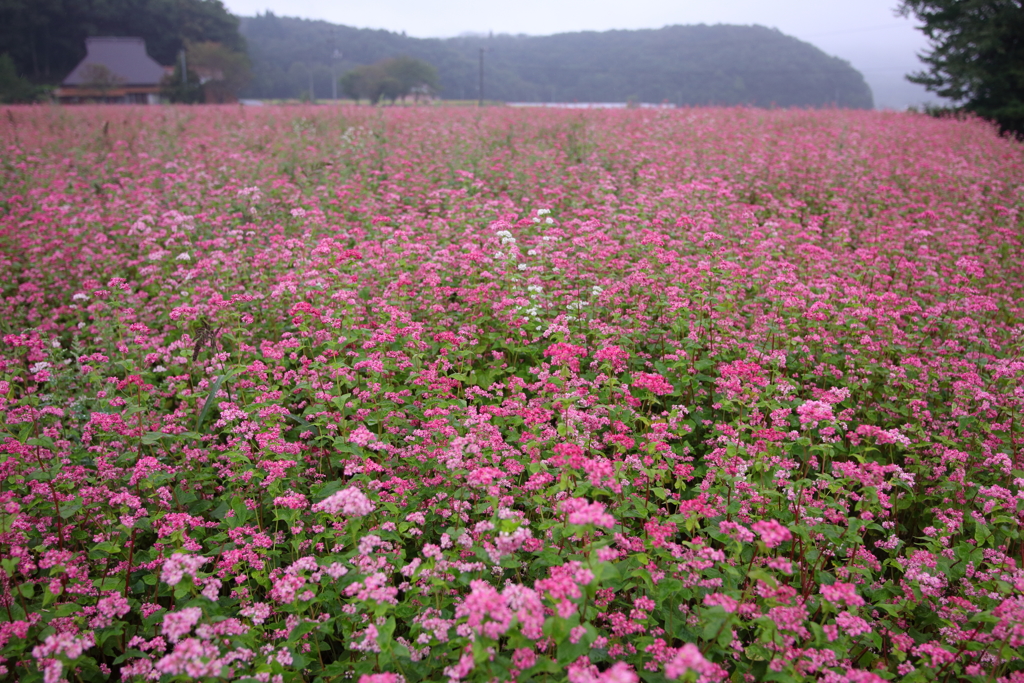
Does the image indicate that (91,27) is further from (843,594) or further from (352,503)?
(843,594)

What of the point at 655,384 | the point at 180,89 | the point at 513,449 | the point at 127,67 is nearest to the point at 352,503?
the point at 513,449

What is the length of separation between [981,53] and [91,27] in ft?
267

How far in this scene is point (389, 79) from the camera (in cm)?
7738

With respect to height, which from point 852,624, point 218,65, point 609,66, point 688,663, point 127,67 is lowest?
point 852,624

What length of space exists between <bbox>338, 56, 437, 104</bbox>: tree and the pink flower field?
7606cm

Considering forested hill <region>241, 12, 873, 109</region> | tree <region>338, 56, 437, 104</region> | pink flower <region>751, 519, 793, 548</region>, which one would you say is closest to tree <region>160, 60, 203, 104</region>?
tree <region>338, 56, 437, 104</region>

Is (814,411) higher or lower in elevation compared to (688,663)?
higher

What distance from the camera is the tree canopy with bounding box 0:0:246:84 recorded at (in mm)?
56531

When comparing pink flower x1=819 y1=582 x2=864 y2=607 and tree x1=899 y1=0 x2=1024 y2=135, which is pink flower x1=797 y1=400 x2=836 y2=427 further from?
tree x1=899 y1=0 x2=1024 y2=135

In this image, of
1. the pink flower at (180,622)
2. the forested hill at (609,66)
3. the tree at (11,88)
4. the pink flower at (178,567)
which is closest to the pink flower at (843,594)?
the pink flower at (180,622)

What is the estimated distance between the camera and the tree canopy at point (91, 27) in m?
56.5

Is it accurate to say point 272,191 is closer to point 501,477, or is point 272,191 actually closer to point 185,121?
point 501,477

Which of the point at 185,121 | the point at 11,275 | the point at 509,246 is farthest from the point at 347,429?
the point at 185,121

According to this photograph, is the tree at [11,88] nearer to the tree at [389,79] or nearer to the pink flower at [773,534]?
the tree at [389,79]
